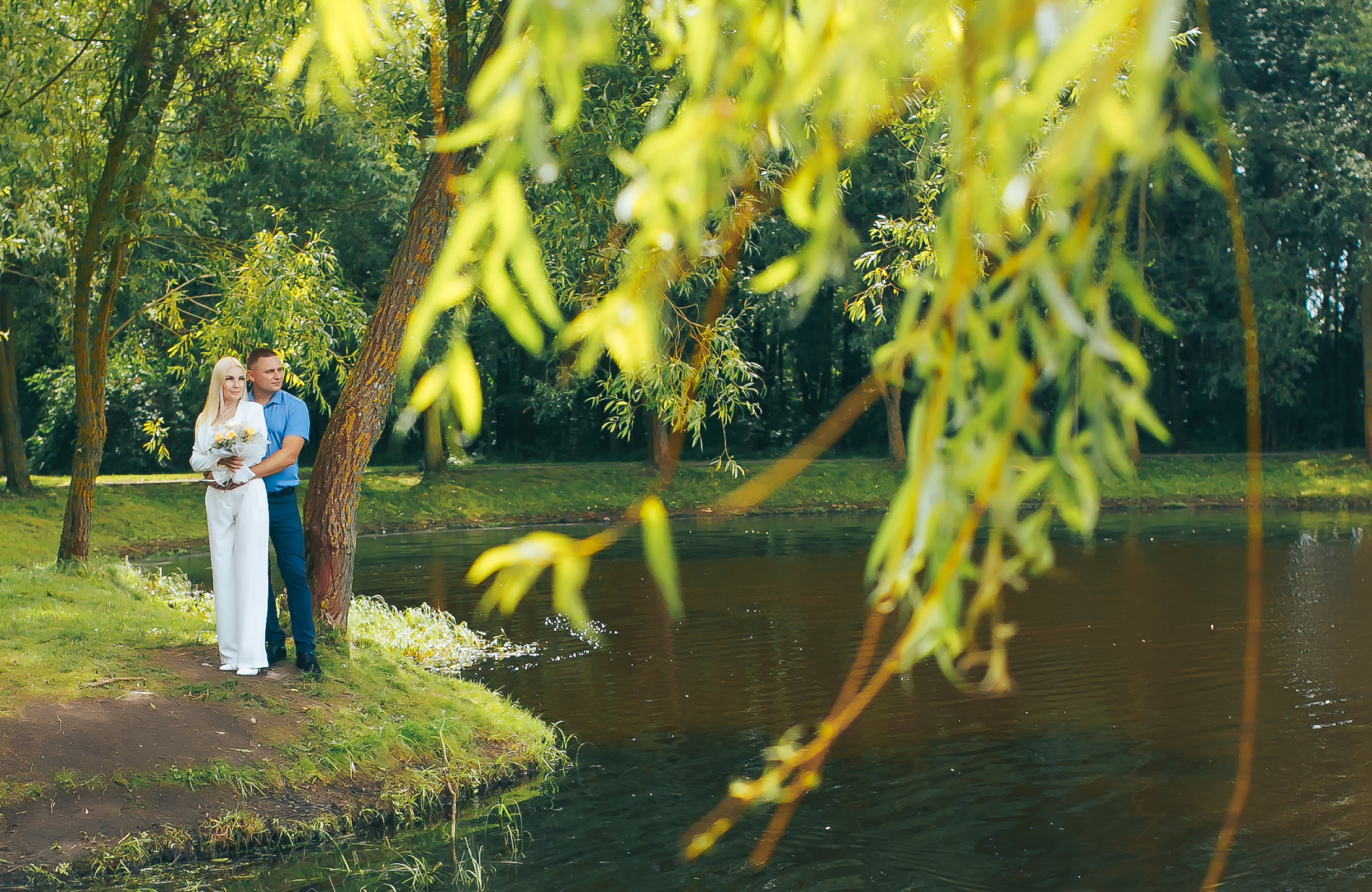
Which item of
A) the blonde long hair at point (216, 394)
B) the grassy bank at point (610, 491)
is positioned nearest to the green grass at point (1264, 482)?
the grassy bank at point (610, 491)

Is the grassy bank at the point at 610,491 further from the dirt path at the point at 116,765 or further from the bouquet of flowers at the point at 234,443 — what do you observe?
the dirt path at the point at 116,765

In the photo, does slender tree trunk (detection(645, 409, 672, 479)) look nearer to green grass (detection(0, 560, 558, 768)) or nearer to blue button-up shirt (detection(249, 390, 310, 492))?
green grass (detection(0, 560, 558, 768))

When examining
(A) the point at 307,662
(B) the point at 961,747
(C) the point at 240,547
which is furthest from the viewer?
(B) the point at 961,747

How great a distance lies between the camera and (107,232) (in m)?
12.4

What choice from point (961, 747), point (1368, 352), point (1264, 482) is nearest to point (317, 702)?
point (961, 747)

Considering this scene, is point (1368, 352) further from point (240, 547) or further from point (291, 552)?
point (240, 547)

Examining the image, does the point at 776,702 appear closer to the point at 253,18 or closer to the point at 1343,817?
the point at 1343,817

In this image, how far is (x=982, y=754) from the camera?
8742mm

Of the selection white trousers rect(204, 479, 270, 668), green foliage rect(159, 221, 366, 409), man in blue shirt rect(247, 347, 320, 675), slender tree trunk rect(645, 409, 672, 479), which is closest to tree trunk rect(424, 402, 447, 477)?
slender tree trunk rect(645, 409, 672, 479)

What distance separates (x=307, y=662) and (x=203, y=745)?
1261 mm

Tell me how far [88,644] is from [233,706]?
182cm

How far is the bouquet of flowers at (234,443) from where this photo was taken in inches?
304

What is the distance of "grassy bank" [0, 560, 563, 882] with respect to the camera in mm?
6555

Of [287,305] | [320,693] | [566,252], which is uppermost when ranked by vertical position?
[566,252]
